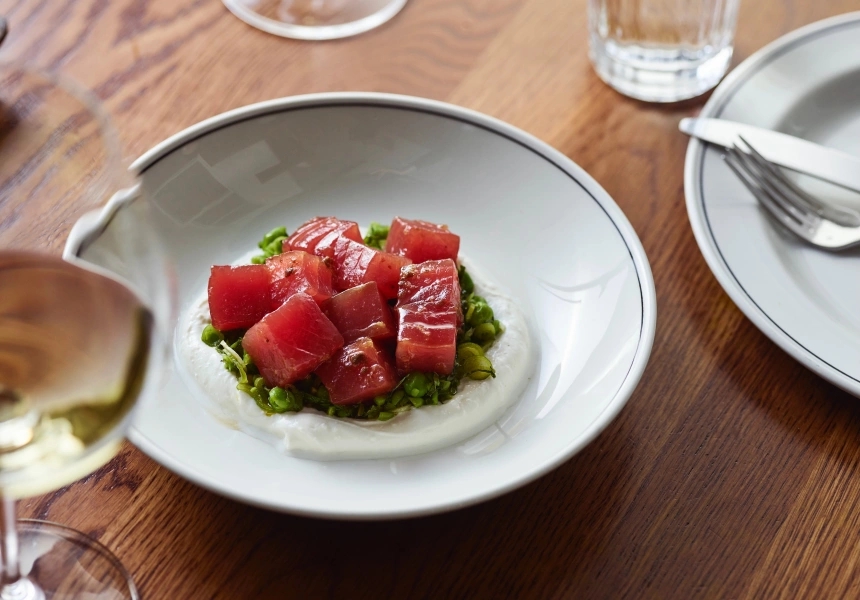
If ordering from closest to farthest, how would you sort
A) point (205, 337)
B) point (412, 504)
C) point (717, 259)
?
point (412, 504), point (205, 337), point (717, 259)

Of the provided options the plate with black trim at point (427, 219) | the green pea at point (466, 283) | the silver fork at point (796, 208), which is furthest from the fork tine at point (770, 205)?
the green pea at point (466, 283)

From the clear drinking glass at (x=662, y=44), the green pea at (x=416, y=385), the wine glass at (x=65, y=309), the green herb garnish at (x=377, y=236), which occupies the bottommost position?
the clear drinking glass at (x=662, y=44)

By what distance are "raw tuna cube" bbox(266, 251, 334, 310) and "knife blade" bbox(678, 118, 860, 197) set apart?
749mm

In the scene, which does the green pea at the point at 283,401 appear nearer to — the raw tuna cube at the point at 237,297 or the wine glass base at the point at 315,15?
the raw tuna cube at the point at 237,297

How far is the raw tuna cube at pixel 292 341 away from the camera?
3.78ft

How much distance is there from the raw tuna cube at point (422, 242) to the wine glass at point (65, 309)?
50 centimetres

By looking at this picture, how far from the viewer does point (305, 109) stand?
1532 millimetres

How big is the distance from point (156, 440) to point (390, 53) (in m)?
1.13

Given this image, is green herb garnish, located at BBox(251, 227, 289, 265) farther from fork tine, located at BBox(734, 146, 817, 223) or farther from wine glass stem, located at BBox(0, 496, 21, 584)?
fork tine, located at BBox(734, 146, 817, 223)

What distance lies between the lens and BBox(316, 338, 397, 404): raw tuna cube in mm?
1153

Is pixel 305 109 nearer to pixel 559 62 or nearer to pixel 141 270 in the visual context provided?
pixel 559 62

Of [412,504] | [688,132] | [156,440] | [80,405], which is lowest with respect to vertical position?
[688,132]

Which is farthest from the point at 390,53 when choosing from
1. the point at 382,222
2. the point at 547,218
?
the point at 547,218

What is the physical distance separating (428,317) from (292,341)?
0.19 meters
